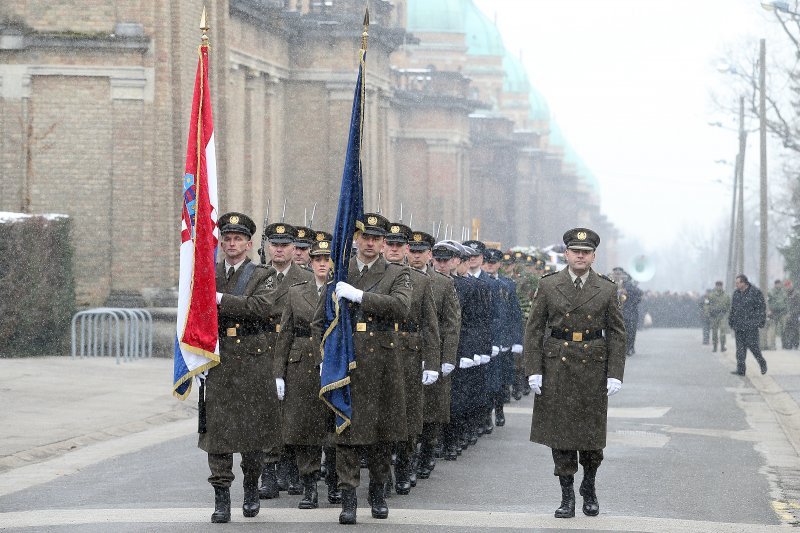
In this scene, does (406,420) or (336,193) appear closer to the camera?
(406,420)

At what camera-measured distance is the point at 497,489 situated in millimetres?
13430

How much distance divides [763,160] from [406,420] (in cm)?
3209

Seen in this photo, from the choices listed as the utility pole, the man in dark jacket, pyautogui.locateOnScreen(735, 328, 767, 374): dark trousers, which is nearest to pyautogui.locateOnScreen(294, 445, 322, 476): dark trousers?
the man in dark jacket

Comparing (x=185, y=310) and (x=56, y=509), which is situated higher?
(x=185, y=310)

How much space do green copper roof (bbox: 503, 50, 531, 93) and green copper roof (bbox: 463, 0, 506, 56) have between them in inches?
502

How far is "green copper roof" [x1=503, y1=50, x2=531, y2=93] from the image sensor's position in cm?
12038

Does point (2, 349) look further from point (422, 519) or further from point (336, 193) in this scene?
point (336, 193)

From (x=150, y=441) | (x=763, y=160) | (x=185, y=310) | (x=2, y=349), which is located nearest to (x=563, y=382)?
(x=185, y=310)

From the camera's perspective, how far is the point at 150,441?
683 inches

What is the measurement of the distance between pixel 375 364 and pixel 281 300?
1614 mm

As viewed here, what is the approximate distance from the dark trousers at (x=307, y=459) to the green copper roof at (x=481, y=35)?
90054 millimetres

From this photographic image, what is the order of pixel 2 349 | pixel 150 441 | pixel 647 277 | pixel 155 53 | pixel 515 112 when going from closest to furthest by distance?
pixel 150 441, pixel 2 349, pixel 155 53, pixel 647 277, pixel 515 112

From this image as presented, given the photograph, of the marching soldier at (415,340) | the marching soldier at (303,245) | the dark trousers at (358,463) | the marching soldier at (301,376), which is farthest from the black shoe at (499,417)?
the dark trousers at (358,463)

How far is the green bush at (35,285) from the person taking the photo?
1054 inches
